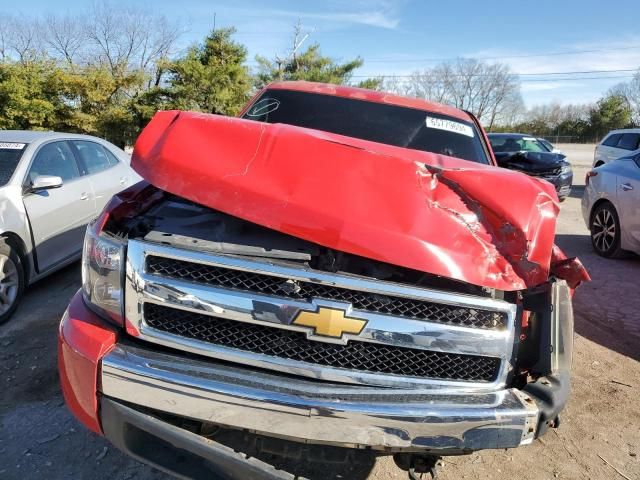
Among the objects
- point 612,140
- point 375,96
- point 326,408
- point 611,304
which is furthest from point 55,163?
point 612,140

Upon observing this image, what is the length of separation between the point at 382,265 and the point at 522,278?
1.83 feet

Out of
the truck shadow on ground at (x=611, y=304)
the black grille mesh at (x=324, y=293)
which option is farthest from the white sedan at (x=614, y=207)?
the black grille mesh at (x=324, y=293)

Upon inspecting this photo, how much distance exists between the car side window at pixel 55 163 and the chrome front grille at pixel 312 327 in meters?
3.37

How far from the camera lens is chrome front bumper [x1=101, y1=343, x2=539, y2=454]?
1.78 metres

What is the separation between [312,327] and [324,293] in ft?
0.45

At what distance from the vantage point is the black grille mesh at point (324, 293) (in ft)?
6.23

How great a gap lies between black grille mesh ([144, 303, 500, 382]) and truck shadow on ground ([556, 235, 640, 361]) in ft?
9.05

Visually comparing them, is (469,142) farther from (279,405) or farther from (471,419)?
(279,405)

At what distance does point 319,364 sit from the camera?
6.29 feet

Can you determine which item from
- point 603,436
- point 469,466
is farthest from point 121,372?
point 603,436

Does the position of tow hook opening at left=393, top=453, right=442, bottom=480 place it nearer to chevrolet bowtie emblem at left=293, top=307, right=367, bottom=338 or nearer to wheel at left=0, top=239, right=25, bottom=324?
chevrolet bowtie emblem at left=293, top=307, right=367, bottom=338

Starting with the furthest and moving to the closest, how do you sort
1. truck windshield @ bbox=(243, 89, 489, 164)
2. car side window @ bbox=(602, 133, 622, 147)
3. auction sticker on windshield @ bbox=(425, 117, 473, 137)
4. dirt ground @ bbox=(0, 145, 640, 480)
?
car side window @ bbox=(602, 133, 622, 147)
auction sticker on windshield @ bbox=(425, 117, 473, 137)
truck windshield @ bbox=(243, 89, 489, 164)
dirt ground @ bbox=(0, 145, 640, 480)

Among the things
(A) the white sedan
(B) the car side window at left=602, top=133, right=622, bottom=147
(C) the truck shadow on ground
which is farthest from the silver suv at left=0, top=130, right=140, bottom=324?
(B) the car side window at left=602, top=133, right=622, bottom=147

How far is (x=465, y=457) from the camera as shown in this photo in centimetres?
272
